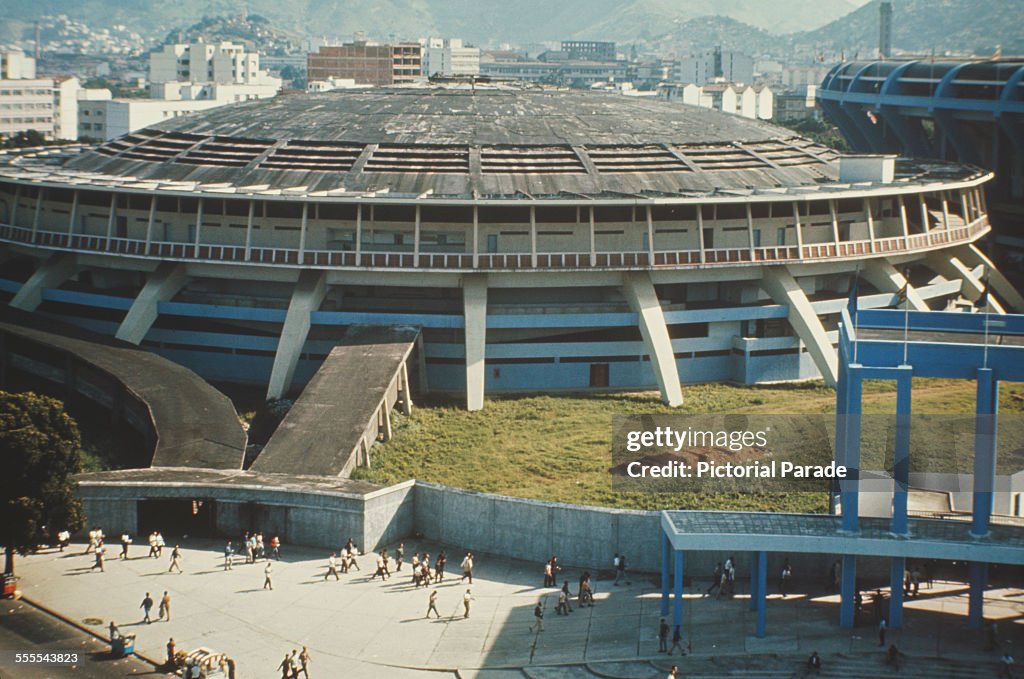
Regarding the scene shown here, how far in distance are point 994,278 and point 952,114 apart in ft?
80.6

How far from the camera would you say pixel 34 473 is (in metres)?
45.7

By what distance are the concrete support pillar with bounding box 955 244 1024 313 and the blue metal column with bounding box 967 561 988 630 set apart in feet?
140

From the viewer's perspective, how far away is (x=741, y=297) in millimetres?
73312

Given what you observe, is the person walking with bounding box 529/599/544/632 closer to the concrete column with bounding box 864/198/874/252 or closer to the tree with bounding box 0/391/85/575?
the tree with bounding box 0/391/85/575

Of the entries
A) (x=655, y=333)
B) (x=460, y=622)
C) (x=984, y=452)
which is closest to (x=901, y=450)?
(x=984, y=452)

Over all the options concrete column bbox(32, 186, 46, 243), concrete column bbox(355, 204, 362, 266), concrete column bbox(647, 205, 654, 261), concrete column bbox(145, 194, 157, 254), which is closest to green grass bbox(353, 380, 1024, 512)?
concrete column bbox(647, 205, 654, 261)

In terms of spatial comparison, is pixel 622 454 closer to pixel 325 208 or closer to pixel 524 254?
pixel 524 254

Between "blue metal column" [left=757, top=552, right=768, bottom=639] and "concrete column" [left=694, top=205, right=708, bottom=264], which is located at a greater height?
"concrete column" [left=694, top=205, right=708, bottom=264]

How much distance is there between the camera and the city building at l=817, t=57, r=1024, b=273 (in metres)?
99.4

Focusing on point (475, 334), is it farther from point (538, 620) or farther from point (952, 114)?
point (952, 114)

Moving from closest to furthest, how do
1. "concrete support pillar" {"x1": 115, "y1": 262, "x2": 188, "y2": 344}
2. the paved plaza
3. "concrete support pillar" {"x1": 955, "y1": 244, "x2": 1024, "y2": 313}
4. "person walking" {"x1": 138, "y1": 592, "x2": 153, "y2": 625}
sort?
the paved plaza
"person walking" {"x1": 138, "y1": 592, "x2": 153, "y2": 625}
"concrete support pillar" {"x1": 115, "y1": 262, "x2": 188, "y2": 344}
"concrete support pillar" {"x1": 955, "y1": 244, "x2": 1024, "y2": 313}

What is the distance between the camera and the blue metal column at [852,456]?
43656 mm

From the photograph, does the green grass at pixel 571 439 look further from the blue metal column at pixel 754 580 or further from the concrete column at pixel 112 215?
the concrete column at pixel 112 215

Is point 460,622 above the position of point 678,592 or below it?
below
